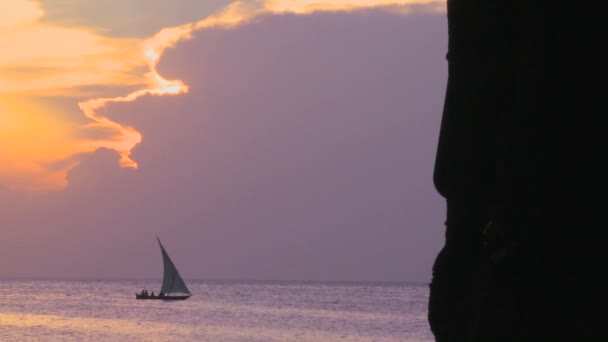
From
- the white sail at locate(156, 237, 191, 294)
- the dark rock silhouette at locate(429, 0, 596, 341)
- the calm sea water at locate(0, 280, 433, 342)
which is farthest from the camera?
the white sail at locate(156, 237, 191, 294)

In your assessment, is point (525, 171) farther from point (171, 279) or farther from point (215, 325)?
point (171, 279)

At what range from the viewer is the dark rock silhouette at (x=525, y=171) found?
247 inches

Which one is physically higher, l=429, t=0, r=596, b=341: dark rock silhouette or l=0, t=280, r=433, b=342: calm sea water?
l=429, t=0, r=596, b=341: dark rock silhouette

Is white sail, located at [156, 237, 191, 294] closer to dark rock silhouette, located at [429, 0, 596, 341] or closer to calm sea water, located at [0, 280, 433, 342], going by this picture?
calm sea water, located at [0, 280, 433, 342]

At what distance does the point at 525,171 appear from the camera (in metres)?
6.51

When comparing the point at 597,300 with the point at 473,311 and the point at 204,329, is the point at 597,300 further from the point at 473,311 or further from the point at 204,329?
the point at 204,329

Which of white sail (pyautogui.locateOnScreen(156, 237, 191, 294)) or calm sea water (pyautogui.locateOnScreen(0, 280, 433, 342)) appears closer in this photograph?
calm sea water (pyautogui.locateOnScreen(0, 280, 433, 342))

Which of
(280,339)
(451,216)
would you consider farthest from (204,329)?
(451,216)

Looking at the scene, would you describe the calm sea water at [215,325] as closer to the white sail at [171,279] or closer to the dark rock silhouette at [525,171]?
the white sail at [171,279]

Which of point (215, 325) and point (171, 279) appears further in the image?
point (171, 279)

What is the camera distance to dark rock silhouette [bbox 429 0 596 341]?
6266 mm

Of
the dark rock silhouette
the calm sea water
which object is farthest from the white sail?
the dark rock silhouette

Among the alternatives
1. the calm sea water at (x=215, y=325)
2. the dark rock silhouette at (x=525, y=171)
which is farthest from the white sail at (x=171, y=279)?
the dark rock silhouette at (x=525, y=171)

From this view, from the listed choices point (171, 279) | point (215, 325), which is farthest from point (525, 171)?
point (171, 279)
